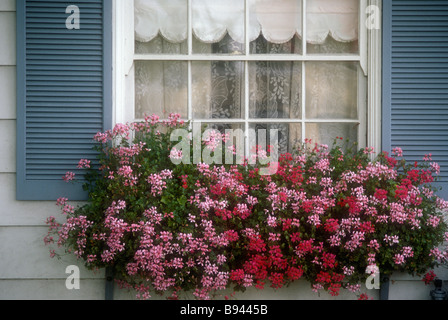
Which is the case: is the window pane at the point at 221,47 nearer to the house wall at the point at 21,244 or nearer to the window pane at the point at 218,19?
the window pane at the point at 218,19

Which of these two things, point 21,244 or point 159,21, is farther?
point 159,21

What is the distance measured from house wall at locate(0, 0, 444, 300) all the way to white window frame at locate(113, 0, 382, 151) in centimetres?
64

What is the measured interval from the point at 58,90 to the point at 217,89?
1.00m

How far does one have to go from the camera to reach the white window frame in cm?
291

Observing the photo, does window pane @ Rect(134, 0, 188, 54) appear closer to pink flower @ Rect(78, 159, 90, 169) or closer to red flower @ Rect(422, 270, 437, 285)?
pink flower @ Rect(78, 159, 90, 169)

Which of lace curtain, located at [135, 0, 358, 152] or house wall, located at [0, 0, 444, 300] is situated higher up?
lace curtain, located at [135, 0, 358, 152]

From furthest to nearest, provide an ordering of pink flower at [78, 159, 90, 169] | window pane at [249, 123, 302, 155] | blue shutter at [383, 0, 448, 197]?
window pane at [249, 123, 302, 155] → blue shutter at [383, 0, 448, 197] → pink flower at [78, 159, 90, 169]

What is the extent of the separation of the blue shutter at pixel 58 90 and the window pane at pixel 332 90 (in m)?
1.31

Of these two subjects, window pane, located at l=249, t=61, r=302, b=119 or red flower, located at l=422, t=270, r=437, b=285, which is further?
window pane, located at l=249, t=61, r=302, b=119

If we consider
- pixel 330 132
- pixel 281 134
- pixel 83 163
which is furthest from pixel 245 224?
pixel 83 163

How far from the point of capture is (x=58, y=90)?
281cm

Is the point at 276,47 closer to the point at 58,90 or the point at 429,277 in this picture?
the point at 58,90

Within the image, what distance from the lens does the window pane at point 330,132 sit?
3033mm

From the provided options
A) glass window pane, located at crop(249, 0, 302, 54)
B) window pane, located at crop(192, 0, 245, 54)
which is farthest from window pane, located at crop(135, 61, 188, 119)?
glass window pane, located at crop(249, 0, 302, 54)
